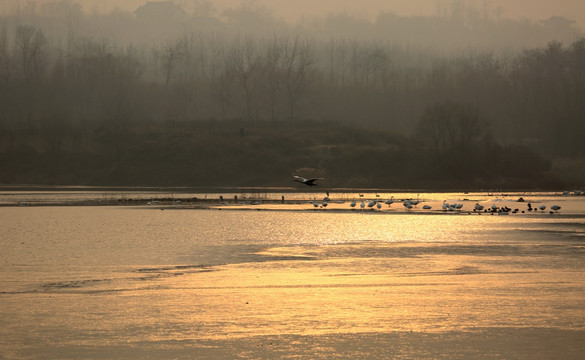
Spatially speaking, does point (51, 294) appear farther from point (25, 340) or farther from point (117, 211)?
point (117, 211)

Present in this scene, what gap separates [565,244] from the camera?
3650cm

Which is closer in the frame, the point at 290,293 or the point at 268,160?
the point at 290,293

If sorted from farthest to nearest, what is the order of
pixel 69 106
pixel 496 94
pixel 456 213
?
pixel 496 94 → pixel 69 106 → pixel 456 213

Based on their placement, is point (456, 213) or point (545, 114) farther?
point (545, 114)

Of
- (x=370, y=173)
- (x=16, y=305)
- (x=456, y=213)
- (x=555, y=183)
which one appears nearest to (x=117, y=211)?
(x=456, y=213)

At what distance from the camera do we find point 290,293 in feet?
74.4

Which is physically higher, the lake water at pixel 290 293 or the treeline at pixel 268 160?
the treeline at pixel 268 160

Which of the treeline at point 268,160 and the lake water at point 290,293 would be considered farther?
the treeline at point 268,160

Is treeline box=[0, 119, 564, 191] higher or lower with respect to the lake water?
higher

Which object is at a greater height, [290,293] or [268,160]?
[268,160]

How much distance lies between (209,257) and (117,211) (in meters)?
32.3

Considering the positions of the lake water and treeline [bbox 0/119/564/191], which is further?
treeline [bbox 0/119/564/191]

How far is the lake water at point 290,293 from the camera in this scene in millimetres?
16531

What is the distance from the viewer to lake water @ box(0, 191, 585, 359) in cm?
1653
